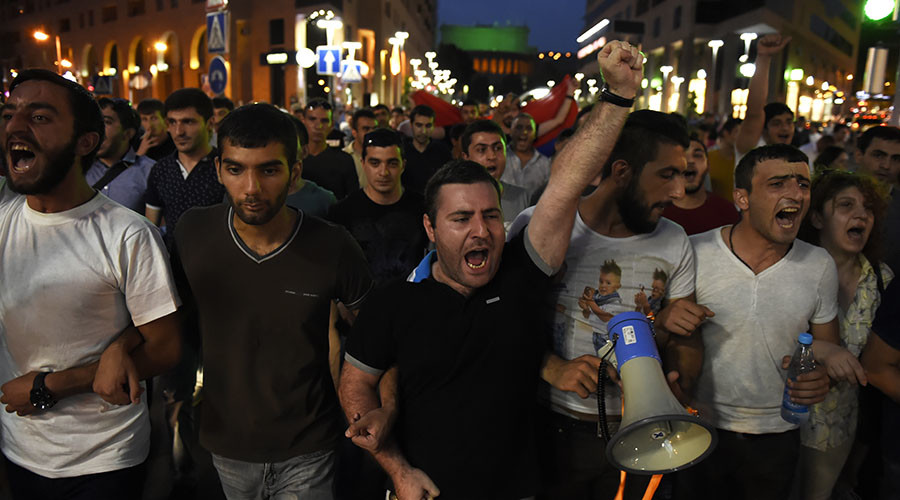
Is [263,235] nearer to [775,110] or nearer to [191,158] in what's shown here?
[191,158]

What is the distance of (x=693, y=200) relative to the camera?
4.42m

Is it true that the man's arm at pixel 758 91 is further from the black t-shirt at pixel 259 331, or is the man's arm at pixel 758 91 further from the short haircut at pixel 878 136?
the black t-shirt at pixel 259 331

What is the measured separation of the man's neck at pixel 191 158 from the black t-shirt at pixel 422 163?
271 cm

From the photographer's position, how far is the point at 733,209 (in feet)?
14.4

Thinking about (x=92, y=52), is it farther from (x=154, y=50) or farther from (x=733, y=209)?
(x=733, y=209)

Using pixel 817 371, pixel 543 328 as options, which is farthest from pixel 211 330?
pixel 817 371

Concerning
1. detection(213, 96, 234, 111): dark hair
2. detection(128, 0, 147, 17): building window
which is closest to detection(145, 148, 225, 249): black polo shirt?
detection(213, 96, 234, 111): dark hair

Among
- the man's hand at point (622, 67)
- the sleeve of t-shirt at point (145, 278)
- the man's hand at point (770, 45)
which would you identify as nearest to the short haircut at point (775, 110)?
the man's hand at point (770, 45)

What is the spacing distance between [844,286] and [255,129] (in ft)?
9.78

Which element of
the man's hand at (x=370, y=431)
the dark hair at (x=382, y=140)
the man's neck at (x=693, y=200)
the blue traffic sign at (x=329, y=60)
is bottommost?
the man's hand at (x=370, y=431)

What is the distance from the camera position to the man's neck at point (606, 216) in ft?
9.02

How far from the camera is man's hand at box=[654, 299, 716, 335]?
8.04 feet

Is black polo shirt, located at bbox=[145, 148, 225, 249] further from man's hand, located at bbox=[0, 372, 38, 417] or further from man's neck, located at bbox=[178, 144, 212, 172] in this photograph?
man's hand, located at bbox=[0, 372, 38, 417]

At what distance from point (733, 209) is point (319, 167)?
13.0 feet
